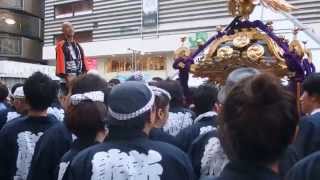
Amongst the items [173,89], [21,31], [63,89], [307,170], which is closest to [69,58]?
[63,89]

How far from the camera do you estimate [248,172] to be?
5.87ft

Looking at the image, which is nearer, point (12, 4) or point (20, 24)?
point (12, 4)

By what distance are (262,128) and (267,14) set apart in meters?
11.5

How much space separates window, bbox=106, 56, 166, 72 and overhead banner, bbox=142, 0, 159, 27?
186 cm

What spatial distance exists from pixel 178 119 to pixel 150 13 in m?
24.6

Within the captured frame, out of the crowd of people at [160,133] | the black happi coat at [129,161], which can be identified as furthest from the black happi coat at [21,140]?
the black happi coat at [129,161]

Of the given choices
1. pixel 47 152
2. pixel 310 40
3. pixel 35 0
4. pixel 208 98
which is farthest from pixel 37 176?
pixel 35 0

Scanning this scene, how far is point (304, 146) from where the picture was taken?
3586mm

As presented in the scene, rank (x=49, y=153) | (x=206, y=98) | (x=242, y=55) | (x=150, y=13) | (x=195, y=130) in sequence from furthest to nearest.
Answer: (x=150, y=13) < (x=242, y=55) < (x=206, y=98) < (x=195, y=130) < (x=49, y=153)

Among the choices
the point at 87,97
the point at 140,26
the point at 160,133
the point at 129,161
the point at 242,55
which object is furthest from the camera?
the point at 140,26

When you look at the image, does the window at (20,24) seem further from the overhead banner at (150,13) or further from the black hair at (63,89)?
the black hair at (63,89)

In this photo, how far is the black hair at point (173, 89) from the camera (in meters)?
4.71

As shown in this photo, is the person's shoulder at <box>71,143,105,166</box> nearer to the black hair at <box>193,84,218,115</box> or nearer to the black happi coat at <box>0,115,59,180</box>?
the black happi coat at <box>0,115,59,180</box>

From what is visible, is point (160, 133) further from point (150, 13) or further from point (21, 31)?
point (21, 31)
